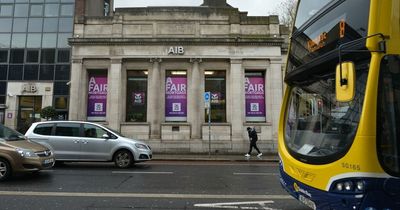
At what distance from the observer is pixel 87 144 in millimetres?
12570

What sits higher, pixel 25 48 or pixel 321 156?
pixel 25 48

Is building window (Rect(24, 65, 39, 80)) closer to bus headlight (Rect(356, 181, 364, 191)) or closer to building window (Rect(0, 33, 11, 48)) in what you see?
building window (Rect(0, 33, 11, 48))

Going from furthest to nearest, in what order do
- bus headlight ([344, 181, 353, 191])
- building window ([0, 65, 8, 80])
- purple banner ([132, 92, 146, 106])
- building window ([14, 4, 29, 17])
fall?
building window ([14, 4, 29, 17]) < building window ([0, 65, 8, 80]) < purple banner ([132, 92, 146, 106]) < bus headlight ([344, 181, 353, 191])

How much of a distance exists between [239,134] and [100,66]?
980cm

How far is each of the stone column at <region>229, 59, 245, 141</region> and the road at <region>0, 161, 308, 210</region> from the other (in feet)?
32.0

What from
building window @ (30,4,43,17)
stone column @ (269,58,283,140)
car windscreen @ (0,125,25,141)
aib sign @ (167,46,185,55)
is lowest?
car windscreen @ (0,125,25,141)

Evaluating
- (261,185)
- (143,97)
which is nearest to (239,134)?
(143,97)

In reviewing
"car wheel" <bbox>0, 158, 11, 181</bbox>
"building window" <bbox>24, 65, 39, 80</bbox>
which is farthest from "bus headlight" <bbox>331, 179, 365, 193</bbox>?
"building window" <bbox>24, 65, 39, 80</bbox>

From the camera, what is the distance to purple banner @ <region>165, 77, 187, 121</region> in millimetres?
21312

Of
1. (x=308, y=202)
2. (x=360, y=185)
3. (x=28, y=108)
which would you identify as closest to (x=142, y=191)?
(x=308, y=202)

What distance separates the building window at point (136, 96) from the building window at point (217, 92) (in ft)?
13.1

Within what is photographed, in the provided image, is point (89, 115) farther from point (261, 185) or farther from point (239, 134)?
point (261, 185)

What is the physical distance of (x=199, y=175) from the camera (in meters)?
11.0

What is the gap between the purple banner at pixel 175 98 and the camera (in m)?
21.3
